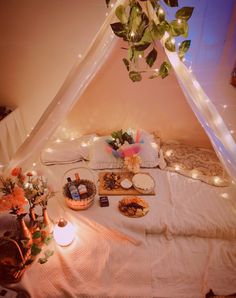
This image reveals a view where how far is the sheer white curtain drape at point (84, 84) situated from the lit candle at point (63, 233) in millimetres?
751

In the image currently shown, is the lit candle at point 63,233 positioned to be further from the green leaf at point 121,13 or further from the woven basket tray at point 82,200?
the green leaf at point 121,13

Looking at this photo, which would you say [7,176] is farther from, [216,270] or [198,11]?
[198,11]

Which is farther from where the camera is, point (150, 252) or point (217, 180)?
point (217, 180)

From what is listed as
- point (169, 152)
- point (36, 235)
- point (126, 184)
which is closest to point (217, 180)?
point (169, 152)

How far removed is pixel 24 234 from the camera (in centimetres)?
155

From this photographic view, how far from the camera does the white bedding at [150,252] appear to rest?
142 cm

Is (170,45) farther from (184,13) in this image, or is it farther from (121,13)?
(121,13)

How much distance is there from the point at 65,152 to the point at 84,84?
0.74 meters

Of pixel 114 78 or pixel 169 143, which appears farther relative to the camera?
pixel 169 143

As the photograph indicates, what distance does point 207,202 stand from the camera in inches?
77.1

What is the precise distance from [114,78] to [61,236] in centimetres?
156

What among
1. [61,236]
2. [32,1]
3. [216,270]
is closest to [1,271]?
[61,236]

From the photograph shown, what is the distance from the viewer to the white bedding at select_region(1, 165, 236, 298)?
142 cm

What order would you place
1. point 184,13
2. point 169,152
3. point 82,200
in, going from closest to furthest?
1. point 184,13
2. point 82,200
3. point 169,152
